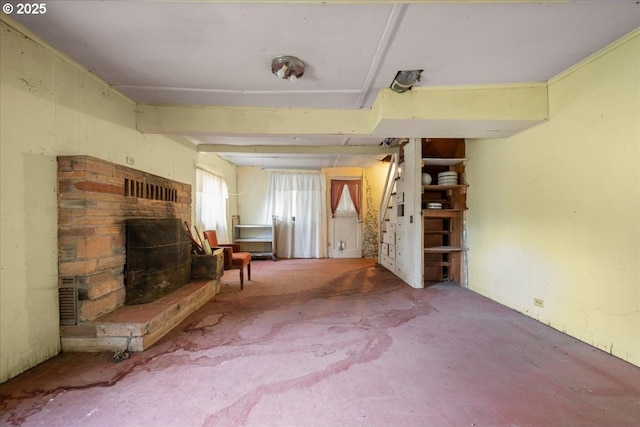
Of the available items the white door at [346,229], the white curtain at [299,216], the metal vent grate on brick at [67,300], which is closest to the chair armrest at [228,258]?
the metal vent grate on brick at [67,300]

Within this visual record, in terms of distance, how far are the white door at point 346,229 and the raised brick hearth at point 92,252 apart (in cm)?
506

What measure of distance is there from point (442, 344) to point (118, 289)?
2.90 metres

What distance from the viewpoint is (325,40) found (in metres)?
1.94

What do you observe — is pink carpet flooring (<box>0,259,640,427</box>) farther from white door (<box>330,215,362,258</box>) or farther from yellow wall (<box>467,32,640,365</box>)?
white door (<box>330,215,362,258</box>)

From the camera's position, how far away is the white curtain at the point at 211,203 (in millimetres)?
5012

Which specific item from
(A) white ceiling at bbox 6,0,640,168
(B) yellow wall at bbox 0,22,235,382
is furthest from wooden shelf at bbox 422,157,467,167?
(B) yellow wall at bbox 0,22,235,382

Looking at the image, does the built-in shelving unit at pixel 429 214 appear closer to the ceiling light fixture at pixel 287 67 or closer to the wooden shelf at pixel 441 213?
the wooden shelf at pixel 441 213

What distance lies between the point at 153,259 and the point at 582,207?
4.00 meters

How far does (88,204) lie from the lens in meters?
2.24

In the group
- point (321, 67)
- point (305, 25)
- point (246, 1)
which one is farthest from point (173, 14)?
point (321, 67)

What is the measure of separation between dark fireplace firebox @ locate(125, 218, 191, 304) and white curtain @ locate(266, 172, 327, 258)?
403cm

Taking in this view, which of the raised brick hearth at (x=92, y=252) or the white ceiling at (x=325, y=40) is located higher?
the white ceiling at (x=325, y=40)

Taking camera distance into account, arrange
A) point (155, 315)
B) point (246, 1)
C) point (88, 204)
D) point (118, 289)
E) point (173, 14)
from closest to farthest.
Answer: point (246, 1)
point (173, 14)
point (88, 204)
point (155, 315)
point (118, 289)

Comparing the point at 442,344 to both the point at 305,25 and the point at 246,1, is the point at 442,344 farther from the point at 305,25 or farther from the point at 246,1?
the point at 246,1
